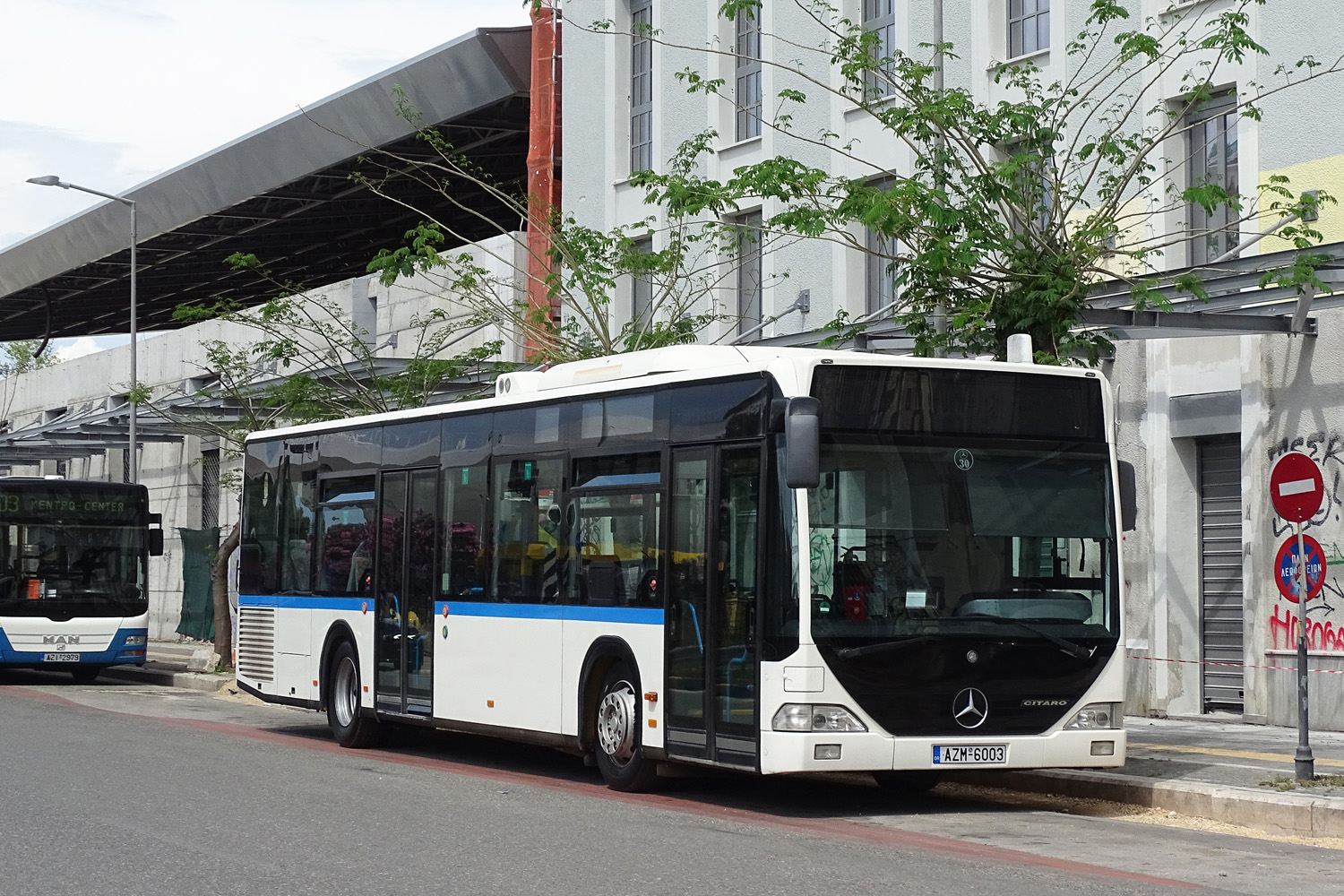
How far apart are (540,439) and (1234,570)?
911cm

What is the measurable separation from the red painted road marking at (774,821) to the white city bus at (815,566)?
30 cm

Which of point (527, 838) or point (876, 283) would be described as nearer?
point (527, 838)

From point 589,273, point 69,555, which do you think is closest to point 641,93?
point 589,273

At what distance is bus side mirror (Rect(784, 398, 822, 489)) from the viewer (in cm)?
1162

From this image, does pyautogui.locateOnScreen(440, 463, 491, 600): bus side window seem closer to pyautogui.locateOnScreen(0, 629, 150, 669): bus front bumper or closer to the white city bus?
the white city bus

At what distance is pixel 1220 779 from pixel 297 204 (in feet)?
111

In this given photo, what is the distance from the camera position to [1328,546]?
1897 cm

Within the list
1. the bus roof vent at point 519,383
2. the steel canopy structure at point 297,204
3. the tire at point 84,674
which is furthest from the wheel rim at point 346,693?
the tire at point 84,674

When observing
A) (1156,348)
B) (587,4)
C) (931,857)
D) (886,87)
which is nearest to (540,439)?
(931,857)

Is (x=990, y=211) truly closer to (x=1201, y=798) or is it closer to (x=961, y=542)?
(x=961, y=542)

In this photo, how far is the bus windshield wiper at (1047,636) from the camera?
12398mm

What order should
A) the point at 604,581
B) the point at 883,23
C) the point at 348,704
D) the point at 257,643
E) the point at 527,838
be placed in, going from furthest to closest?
the point at 883,23, the point at 257,643, the point at 348,704, the point at 604,581, the point at 527,838

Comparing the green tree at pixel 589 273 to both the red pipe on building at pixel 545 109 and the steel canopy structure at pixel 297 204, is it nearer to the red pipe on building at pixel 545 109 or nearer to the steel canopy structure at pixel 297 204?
the steel canopy structure at pixel 297 204

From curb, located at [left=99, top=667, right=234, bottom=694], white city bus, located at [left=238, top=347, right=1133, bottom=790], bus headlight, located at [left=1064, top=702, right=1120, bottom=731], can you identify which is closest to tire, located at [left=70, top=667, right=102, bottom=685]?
curb, located at [left=99, top=667, right=234, bottom=694]
